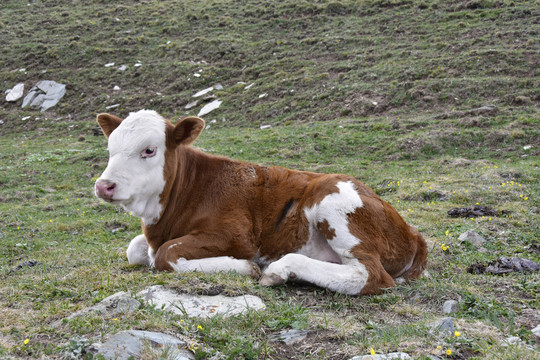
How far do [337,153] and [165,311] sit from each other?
14.8m

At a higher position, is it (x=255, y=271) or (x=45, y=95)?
(x=255, y=271)

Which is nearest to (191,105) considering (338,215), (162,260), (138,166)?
(138,166)

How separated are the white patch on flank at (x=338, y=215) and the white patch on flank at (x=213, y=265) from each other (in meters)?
0.75

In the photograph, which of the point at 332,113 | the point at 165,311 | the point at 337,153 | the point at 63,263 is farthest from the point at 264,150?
the point at 165,311

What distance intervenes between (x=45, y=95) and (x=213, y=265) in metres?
28.0

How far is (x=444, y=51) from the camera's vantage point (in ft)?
86.5

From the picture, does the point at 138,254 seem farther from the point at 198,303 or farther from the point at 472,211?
the point at 472,211

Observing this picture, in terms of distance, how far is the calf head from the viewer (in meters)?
5.75

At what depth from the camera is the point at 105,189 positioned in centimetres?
555

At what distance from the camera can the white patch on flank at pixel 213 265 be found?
18.8 ft

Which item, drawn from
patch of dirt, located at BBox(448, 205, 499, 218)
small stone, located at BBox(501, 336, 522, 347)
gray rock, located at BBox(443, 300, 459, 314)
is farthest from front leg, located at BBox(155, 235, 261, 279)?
patch of dirt, located at BBox(448, 205, 499, 218)

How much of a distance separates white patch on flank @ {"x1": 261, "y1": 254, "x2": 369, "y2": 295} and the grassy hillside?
14 cm

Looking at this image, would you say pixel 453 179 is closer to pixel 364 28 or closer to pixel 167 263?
pixel 167 263

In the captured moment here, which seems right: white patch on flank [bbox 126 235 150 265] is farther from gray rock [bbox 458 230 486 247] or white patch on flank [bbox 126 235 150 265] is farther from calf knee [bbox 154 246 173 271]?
gray rock [bbox 458 230 486 247]
